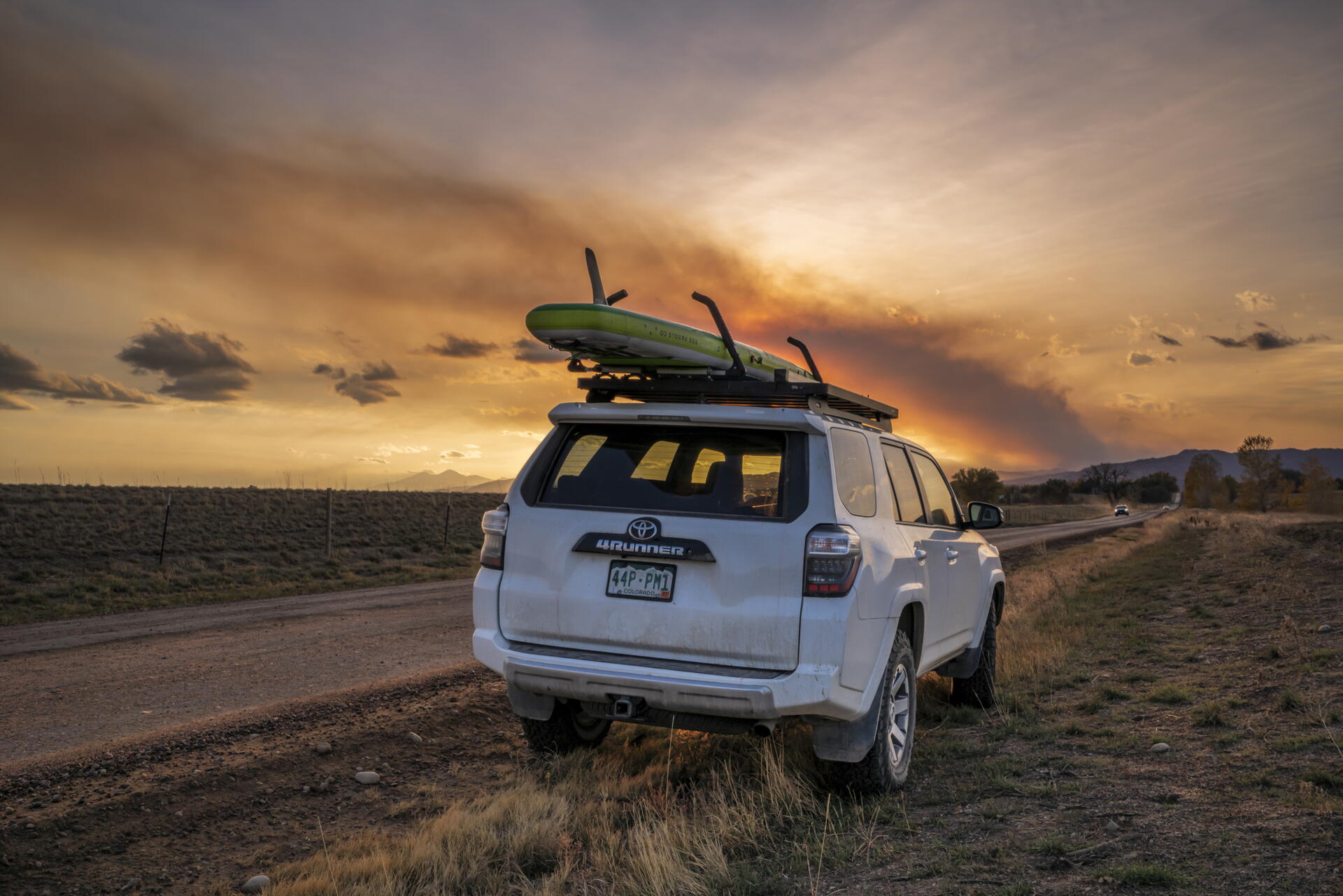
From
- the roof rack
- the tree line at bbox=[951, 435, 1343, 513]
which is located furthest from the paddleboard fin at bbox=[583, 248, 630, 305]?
the tree line at bbox=[951, 435, 1343, 513]

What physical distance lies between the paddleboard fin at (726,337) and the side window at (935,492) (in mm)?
1640

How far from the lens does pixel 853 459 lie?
4617 mm

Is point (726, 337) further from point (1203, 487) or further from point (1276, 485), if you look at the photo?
point (1203, 487)

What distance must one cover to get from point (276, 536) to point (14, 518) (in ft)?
26.0

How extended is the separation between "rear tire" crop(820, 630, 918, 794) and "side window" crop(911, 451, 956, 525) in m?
1.40

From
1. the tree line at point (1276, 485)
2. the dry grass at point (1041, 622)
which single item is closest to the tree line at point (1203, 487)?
the tree line at point (1276, 485)

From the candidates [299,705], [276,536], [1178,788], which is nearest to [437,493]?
[276,536]

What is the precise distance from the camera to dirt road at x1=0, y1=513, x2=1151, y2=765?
246 inches

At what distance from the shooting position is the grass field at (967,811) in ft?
11.3

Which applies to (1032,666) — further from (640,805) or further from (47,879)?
(47,879)

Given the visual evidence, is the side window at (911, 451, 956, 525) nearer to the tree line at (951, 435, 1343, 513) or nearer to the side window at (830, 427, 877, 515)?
the side window at (830, 427, 877, 515)

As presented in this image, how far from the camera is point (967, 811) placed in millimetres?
4293

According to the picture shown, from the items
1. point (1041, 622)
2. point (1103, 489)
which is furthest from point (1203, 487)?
point (1041, 622)

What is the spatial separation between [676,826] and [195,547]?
76.0 feet
